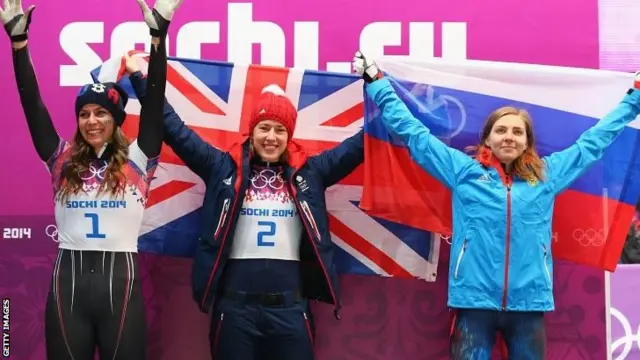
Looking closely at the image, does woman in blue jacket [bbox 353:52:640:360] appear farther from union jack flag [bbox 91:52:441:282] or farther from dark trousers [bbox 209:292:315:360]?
dark trousers [bbox 209:292:315:360]

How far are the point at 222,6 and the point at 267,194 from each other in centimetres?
111

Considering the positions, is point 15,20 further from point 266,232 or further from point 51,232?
point 266,232

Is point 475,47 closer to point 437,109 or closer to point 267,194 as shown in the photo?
point 437,109

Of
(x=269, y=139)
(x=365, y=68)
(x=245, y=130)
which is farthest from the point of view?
(x=245, y=130)

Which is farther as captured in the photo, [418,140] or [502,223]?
[418,140]

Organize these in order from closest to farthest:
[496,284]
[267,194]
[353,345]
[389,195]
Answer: [496,284]
[267,194]
[389,195]
[353,345]

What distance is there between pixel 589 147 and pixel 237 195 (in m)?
1.54

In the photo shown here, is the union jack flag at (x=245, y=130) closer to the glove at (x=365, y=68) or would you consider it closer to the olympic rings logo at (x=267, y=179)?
the glove at (x=365, y=68)

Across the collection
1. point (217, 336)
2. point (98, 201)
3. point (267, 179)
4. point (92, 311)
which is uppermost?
point (267, 179)

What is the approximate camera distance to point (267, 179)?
3119 mm

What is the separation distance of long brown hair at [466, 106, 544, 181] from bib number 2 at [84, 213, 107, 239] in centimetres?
164

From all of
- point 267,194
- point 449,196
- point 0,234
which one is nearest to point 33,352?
point 0,234

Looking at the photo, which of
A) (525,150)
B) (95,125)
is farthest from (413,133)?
(95,125)

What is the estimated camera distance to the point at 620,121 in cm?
313
